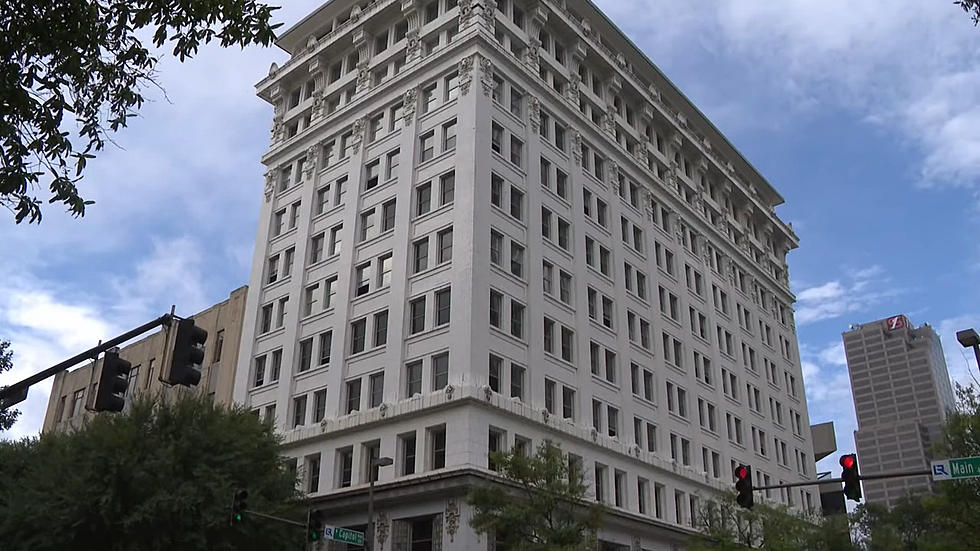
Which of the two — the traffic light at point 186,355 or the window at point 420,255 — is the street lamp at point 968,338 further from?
the window at point 420,255

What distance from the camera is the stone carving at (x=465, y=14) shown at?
50781 millimetres

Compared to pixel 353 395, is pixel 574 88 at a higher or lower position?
higher

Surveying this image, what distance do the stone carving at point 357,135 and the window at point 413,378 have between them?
17.0 meters

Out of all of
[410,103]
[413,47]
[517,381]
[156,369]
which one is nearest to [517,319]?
[517,381]

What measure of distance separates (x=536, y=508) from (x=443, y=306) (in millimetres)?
13412

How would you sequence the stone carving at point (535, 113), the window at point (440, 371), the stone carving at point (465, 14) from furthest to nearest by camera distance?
the stone carving at point (535, 113), the stone carving at point (465, 14), the window at point (440, 371)

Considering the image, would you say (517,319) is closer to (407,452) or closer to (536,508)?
(407,452)

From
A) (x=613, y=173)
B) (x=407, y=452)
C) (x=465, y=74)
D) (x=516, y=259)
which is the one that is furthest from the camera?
(x=613, y=173)

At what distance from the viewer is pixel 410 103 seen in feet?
169

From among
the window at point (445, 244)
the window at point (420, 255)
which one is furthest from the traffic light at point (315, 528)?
the window at point (420, 255)

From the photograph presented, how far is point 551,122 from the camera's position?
5362cm

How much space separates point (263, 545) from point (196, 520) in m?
3.40

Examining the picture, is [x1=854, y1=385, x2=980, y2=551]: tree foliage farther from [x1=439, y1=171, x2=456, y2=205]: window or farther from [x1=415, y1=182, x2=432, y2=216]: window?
[x1=415, y1=182, x2=432, y2=216]: window

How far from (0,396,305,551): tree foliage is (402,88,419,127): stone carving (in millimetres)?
22424
